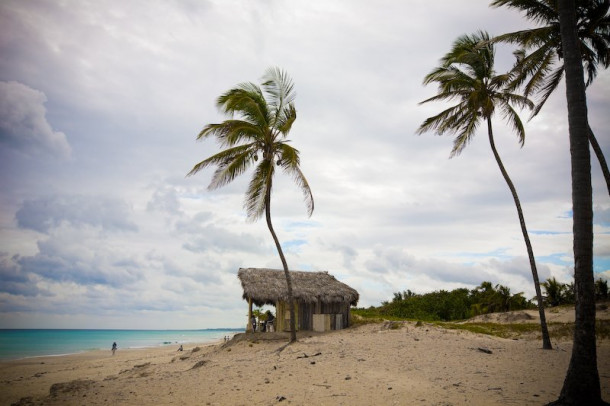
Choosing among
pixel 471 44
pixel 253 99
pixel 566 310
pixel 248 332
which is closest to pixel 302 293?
pixel 248 332

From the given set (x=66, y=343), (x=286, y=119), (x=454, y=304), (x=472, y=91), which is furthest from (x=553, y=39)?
(x=66, y=343)

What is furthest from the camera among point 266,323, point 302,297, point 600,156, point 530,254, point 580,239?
point 266,323

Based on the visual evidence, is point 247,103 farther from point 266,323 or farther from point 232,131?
point 266,323

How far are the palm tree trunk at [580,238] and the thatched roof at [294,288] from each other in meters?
14.8

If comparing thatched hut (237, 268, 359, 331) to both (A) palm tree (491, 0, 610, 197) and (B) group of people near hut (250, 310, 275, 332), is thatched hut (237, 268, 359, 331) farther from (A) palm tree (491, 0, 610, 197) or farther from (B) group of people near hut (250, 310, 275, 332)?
(A) palm tree (491, 0, 610, 197)

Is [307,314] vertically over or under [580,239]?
under

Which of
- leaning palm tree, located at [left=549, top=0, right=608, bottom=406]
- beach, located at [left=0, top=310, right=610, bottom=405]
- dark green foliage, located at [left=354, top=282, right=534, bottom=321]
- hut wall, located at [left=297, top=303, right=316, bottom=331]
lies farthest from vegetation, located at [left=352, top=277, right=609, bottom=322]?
leaning palm tree, located at [left=549, top=0, right=608, bottom=406]

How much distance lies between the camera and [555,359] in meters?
9.59

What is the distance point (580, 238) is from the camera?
5840 mm

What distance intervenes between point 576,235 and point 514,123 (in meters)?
8.53

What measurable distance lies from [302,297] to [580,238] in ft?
49.6

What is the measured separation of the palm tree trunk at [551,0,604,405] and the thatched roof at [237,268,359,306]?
14.8 metres

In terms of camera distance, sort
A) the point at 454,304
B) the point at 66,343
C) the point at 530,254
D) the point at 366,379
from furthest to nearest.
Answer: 1. the point at 66,343
2. the point at 454,304
3. the point at 530,254
4. the point at 366,379

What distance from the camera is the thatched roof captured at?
19.1m
